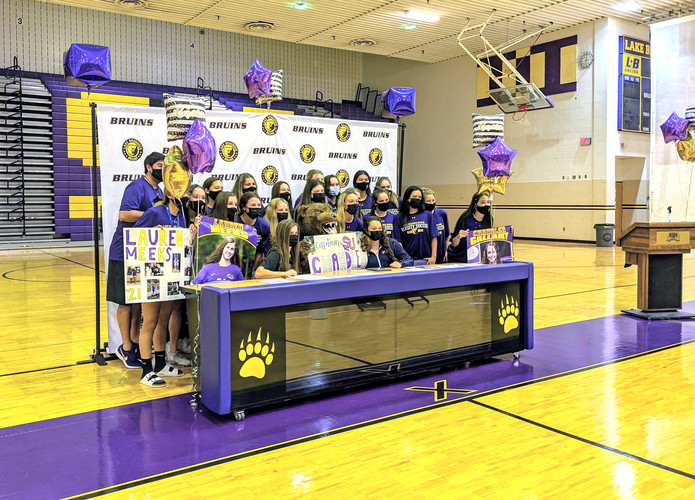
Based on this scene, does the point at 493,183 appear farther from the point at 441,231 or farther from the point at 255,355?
the point at 255,355

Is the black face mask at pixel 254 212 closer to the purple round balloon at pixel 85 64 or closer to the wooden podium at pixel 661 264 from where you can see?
the purple round balloon at pixel 85 64

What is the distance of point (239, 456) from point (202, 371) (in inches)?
28.3

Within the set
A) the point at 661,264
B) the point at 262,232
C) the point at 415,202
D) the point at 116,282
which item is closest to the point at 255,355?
the point at 262,232

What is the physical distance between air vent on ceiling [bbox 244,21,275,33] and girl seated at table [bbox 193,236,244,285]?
38.3ft

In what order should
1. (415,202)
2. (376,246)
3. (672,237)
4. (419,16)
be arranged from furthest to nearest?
(419,16), (672,237), (415,202), (376,246)

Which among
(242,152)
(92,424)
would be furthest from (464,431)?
(242,152)

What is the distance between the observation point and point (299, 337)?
3.57m

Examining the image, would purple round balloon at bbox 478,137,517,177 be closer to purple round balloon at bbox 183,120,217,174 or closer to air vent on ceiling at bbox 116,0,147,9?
purple round balloon at bbox 183,120,217,174

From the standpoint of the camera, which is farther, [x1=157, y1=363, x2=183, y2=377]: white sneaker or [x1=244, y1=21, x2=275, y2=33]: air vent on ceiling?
[x1=244, y1=21, x2=275, y2=33]: air vent on ceiling

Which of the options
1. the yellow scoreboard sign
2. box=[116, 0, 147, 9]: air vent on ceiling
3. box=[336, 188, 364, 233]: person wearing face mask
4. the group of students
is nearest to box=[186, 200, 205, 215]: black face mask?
the group of students

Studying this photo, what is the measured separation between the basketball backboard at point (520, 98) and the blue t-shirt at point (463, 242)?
878cm

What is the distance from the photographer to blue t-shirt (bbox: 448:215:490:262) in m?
5.44

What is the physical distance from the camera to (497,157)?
15.9ft

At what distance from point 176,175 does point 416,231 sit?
225 centimetres
